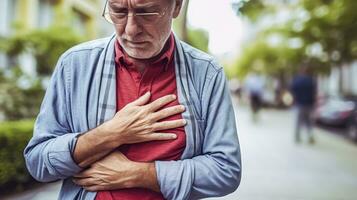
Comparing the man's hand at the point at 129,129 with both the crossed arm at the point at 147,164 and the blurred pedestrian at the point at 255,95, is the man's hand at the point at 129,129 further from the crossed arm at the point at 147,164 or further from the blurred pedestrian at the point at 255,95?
the blurred pedestrian at the point at 255,95

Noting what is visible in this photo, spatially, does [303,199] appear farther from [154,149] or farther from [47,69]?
[47,69]

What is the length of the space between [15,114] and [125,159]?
8524 mm

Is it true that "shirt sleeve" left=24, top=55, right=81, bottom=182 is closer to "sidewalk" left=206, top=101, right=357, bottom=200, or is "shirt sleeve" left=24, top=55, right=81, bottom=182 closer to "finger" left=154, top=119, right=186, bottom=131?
"finger" left=154, top=119, right=186, bottom=131

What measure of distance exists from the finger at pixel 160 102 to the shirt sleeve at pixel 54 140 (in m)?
0.26

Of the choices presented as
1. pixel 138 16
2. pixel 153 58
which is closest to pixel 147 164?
pixel 153 58

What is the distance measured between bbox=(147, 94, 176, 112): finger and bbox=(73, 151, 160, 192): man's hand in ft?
0.60

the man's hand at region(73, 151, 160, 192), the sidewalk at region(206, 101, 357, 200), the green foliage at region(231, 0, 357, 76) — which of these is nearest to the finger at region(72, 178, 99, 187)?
the man's hand at region(73, 151, 160, 192)

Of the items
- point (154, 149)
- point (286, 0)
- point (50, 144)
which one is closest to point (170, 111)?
point (154, 149)

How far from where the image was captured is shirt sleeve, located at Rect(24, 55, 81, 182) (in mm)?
1437

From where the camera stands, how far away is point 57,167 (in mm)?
1445

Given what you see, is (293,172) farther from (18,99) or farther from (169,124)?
(169,124)

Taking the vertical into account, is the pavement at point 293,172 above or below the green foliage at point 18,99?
below

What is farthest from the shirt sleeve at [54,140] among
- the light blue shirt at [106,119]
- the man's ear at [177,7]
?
the man's ear at [177,7]

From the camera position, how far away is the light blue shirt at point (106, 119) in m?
1.46
